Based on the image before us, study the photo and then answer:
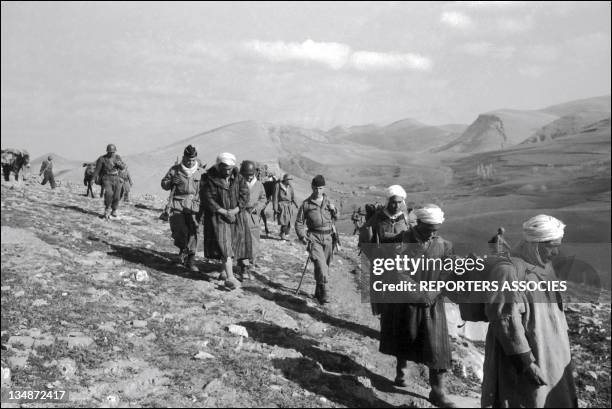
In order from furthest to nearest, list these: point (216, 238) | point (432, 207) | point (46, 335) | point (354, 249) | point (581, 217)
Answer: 1. point (581, 217)
2. point (354, 249)
3. point (216, 238)
4. point (46, 335)
5. point (432, 207)

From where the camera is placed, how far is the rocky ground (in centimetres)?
424

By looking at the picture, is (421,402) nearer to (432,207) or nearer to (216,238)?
(432,207)

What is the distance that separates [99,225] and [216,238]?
5115mm

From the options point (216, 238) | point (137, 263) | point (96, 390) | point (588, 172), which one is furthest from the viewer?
point (588, 172)

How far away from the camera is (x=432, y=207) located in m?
4.37

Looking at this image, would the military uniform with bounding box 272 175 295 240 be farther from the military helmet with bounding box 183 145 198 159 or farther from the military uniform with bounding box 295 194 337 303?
the military uniform with bounding box 295 194 337 303

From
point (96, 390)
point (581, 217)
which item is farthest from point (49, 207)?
point (581, 217)

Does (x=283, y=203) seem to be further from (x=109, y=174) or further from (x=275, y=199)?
(x=109, y=174)

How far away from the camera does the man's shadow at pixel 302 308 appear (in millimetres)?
6578

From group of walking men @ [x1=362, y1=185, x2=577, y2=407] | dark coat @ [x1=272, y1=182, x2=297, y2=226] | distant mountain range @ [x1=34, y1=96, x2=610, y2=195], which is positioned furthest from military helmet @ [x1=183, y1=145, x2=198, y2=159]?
distant mountain range @ [x1=34, y1=96, x2=610, y2=195]

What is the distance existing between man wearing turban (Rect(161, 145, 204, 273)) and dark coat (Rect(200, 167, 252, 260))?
93 centimetres

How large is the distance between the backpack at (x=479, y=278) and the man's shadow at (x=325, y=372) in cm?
143

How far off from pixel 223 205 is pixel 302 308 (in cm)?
182

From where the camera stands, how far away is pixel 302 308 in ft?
23.2
